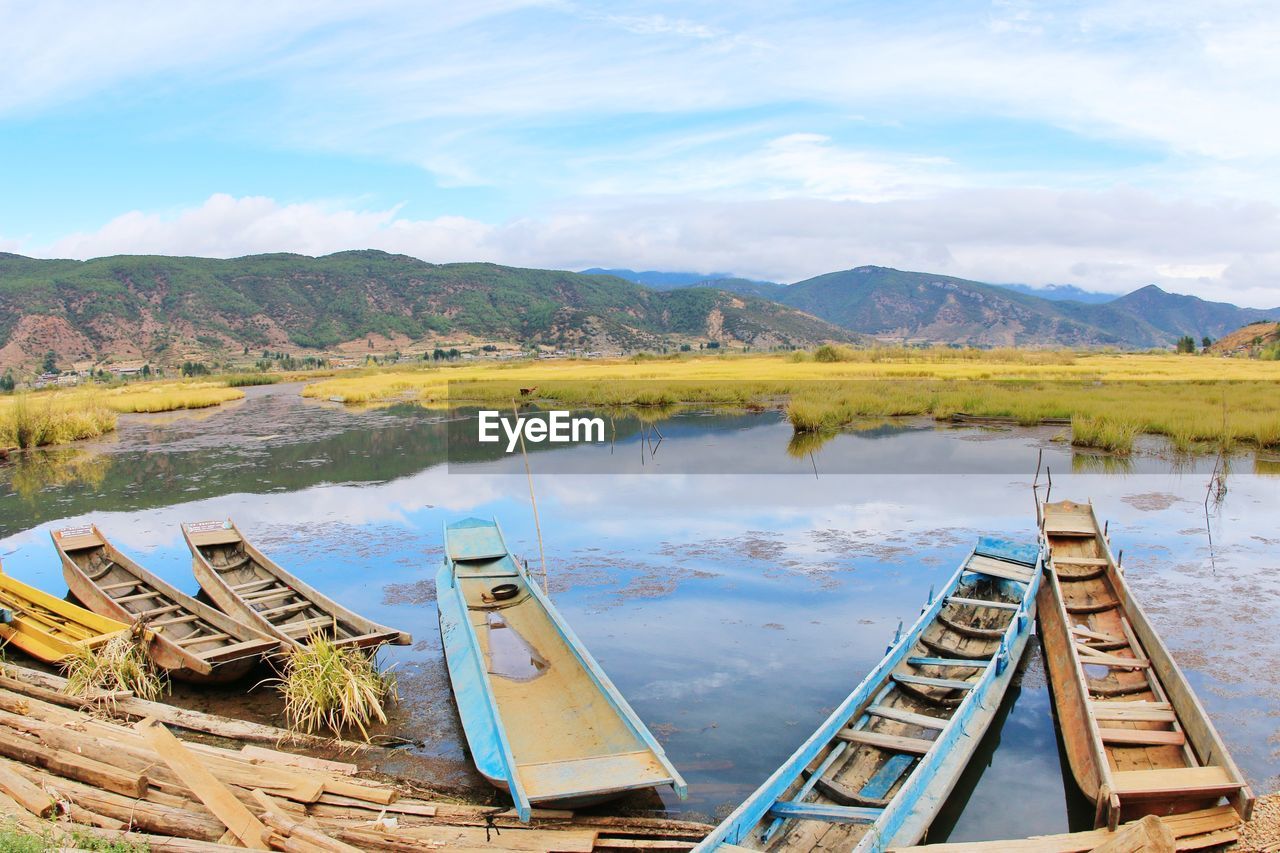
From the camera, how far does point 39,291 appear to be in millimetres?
100875

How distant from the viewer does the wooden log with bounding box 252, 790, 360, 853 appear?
21.3 ft

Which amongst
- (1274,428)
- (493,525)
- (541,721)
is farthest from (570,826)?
(1274,428)

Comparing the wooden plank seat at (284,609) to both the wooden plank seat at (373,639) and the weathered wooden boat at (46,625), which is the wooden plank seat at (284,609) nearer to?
the weathered wooden boat at (46,625)

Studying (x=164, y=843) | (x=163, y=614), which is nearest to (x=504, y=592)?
(x=163, y=614)

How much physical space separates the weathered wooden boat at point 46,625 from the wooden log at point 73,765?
2.69 meters

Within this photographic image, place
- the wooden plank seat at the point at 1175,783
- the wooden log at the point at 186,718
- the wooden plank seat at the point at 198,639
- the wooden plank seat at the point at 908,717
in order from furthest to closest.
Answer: the wooden plank seat at the point at 198,639 → the wooden log at the point at 186,718 → the wooden plank seat at the point at 908,717 → the wooden plank seat at the point at 1175,783

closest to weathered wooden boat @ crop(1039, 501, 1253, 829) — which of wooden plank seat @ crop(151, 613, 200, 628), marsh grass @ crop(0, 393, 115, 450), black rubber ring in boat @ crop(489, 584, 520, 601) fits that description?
black rubber ring in boat @ crop(489, 584, 520, 601)

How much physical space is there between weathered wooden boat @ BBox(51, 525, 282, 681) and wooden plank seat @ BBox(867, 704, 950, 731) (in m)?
7.24

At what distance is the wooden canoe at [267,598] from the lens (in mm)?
10992

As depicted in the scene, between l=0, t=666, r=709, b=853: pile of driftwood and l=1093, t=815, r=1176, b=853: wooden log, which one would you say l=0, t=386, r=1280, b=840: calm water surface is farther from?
l=1093, t=815, r=1176, b=853: wooden log

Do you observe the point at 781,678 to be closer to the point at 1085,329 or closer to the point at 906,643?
the point at 906,643

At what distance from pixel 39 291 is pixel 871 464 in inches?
4313

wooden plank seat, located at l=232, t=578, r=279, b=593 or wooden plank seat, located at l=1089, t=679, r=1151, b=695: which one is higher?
wooden plank seat, located at l=232, t=578, r=279, b=593

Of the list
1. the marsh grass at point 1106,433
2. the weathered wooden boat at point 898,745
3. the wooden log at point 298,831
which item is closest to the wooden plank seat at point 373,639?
the wooden log at point 298,831
